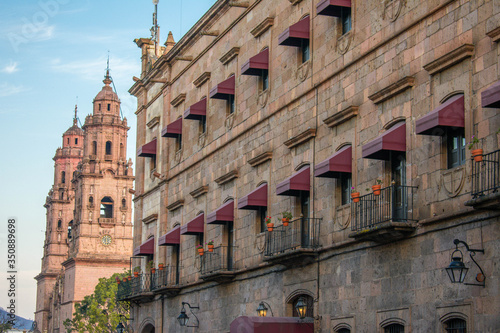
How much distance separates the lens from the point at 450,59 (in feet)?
61.6

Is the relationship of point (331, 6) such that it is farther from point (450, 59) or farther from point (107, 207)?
point (107, 207)

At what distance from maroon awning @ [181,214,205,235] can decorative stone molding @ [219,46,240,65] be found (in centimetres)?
580

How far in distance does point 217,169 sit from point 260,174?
4.05 meters

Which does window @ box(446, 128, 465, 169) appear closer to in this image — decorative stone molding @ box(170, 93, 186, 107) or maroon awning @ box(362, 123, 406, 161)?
maroon awning @ box(362, 123, 406, 161)

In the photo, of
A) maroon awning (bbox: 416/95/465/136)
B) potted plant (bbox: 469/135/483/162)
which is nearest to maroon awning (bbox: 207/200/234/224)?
maroon awning (bbox: 416/95/465/136)

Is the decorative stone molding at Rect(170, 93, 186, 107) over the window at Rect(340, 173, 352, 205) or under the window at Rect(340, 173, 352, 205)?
over

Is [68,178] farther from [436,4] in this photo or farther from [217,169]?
[436,4]

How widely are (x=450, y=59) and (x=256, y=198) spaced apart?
10.1 metres

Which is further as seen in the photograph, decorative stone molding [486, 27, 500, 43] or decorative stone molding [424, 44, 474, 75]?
decorative stone molding [424, 44, 474, 75]

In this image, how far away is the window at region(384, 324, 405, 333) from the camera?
65.1 ft

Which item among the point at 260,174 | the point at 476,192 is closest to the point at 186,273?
the point at 260,174

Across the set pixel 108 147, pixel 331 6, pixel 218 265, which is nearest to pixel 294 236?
pixel 218 265

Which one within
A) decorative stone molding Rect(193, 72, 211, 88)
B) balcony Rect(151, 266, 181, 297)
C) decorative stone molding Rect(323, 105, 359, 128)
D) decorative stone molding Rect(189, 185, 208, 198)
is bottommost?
balcony Rect(151, 266, 181, 297)

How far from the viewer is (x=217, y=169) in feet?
105
